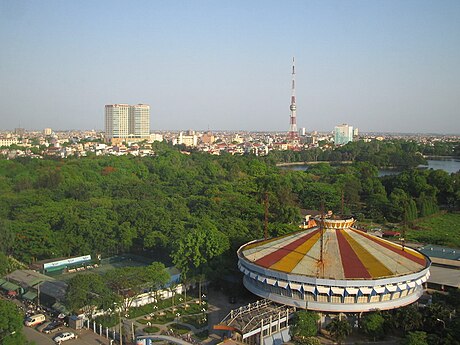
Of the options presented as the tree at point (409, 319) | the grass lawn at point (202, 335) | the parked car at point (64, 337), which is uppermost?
the tree at point (409, 319)

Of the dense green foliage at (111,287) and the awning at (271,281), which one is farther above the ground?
the awning at (271,281)

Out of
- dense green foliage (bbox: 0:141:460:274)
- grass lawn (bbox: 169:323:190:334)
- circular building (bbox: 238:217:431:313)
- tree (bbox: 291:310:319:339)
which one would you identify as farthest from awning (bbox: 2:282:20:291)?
tree (bbox: 291:310:319:339)

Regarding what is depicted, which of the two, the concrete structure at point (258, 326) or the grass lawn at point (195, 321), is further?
the grass lawn at point (195, 321)

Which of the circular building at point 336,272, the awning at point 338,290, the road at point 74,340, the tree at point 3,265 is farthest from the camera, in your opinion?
the tree at point 3,265

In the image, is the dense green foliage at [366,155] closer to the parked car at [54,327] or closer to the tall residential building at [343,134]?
the tall residential building at [343,134]

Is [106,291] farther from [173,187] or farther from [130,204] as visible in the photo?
[173,187]

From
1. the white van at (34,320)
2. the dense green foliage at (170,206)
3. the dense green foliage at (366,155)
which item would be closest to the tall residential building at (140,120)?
the dense green foliage at (366,155)
